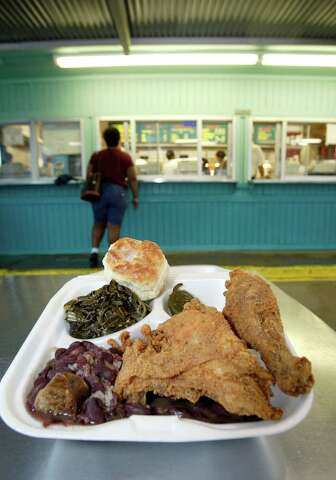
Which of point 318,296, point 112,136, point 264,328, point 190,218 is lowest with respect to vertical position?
point 190,218

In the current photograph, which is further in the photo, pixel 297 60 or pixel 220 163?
pixel 220 163

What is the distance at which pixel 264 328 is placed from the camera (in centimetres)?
82

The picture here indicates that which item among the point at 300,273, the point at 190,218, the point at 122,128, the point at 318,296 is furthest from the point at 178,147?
the point at 318,296

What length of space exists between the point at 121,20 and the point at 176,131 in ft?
8.06

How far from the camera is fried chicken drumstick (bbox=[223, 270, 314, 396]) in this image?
2.26 ft

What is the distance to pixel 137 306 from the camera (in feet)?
4.25

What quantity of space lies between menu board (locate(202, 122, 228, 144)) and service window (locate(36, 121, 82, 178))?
2.40 meters

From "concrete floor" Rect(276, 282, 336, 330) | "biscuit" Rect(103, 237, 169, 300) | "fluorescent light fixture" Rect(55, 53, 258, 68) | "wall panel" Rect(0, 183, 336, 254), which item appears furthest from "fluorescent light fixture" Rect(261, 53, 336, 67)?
"biscuit" Rect(103, 237, 169, 300)

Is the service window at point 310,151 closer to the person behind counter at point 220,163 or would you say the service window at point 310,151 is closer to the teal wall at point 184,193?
the teal wall at point 184,193

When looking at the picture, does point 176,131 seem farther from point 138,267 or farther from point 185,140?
point 138,267

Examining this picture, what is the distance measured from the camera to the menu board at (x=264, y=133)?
6.75 m

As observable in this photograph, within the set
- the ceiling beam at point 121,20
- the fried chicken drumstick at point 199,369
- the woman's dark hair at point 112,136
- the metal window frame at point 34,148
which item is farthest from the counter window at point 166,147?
the fried chicken drumstick at point 199,369

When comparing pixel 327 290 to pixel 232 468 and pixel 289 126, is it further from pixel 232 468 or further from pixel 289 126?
pixel 289 126

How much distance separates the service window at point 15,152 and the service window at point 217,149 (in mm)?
3424
